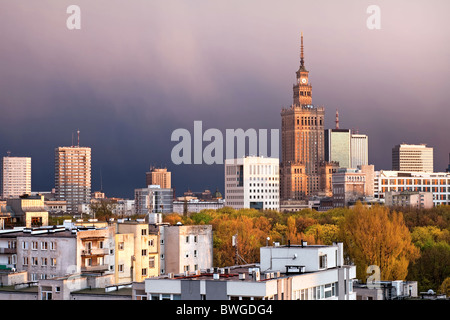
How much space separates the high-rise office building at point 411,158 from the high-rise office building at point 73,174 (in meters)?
56.9

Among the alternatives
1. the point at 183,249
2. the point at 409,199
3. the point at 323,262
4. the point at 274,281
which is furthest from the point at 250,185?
the point at 274,281

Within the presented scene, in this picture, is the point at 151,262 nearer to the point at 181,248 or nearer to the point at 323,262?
the point at 181,248

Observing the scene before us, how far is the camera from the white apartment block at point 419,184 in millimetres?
103875

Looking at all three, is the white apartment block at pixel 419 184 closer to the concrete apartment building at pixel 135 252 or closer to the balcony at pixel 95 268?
the concrete apartment building at pixel 135 252

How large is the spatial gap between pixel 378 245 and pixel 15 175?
5370 inches

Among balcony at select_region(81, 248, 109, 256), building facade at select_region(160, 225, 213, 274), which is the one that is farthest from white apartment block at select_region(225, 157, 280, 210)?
balcony at select_region(81, 248, 109, 256)

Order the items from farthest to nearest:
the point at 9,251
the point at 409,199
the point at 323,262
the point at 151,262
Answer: the point at 409,199
the point at 151,262
the point at 9,251
the point at 323,262

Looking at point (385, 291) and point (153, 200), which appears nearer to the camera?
point (385, 291)

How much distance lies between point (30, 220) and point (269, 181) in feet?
231

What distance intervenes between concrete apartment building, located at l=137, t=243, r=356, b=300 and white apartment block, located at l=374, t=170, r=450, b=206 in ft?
284

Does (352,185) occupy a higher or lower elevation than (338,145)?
lower

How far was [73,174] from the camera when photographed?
542 ft

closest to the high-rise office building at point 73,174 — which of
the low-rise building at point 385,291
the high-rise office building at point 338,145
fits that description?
the high-rise office building at point 338,145
